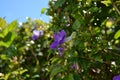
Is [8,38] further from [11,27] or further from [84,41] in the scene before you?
[84,41]

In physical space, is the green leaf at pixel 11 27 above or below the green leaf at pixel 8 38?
above

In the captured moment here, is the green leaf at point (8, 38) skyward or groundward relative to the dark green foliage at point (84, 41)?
skyward

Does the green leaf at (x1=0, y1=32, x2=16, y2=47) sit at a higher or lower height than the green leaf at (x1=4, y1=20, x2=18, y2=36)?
lower

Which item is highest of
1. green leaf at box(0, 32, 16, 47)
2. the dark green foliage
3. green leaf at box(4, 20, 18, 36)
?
green leaf at box(4, 20, 18, 36)

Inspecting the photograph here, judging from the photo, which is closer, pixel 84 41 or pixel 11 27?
pixel 11 27

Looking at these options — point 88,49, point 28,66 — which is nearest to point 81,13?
point 88,49

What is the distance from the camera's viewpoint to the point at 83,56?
214 cm

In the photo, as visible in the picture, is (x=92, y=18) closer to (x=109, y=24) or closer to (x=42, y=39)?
(x=109, y=24)

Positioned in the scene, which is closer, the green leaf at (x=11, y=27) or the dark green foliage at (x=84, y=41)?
the green leaf at (x=11, y=27)

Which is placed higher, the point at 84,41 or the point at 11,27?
the point at 11,27

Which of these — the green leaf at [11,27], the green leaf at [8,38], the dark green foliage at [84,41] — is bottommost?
the dark green foliage at [84,41]

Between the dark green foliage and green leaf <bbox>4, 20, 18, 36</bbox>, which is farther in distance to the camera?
the dark green foliage

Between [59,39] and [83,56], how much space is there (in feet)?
0.63


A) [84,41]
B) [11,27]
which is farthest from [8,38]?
[84,41]
